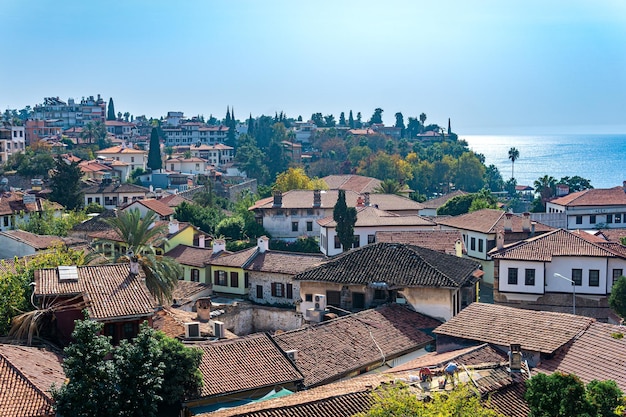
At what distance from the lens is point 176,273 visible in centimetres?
3412

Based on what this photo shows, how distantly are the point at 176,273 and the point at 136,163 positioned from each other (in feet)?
224

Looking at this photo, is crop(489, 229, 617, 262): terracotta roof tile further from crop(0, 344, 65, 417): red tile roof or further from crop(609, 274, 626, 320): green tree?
crop(0, 344, 65, 417): red tile roof

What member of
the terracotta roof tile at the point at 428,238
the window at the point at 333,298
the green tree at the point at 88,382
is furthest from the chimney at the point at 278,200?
the green tree at the point at 88,382

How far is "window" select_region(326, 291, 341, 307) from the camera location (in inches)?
1249

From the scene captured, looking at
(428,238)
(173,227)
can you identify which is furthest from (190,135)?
(428,238)

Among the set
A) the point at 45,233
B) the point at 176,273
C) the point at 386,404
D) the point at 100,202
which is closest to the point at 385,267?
the point at 176,273

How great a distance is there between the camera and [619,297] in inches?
1303

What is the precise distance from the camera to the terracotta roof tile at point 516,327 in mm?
22344

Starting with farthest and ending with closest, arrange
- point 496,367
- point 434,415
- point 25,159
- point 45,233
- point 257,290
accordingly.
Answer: point 25,159, point 45,233, point 257,290, point 496,367, point 434,415

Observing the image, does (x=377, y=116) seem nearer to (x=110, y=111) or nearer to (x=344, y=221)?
(x=110, y=111)

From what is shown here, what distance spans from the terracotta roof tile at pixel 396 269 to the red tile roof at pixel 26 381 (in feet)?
45.1

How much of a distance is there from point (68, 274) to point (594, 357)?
50.1ft

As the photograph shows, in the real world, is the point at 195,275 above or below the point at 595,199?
below

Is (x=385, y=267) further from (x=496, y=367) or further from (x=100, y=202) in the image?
(x=100, y=202)
